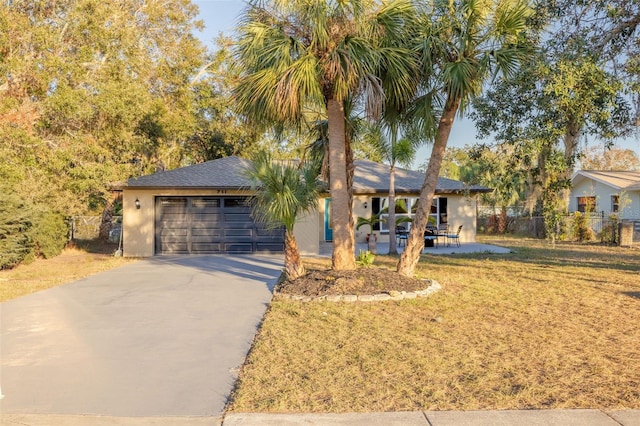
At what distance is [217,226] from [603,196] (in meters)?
24.2

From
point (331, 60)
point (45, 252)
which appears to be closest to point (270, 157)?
point (331, 60)

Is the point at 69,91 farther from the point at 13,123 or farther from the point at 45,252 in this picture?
the point at 45,252

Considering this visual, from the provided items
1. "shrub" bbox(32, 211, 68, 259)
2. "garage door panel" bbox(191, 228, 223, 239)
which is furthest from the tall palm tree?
"shrub" bbox(32, 211, 68, 259)

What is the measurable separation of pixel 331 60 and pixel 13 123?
957 cm

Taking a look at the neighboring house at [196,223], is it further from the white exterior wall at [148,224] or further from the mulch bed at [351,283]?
the mulch bed at [351,283]

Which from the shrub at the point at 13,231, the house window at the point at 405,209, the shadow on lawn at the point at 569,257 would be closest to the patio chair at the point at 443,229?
the house window at the point at 405,209

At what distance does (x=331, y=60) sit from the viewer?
8711 mm

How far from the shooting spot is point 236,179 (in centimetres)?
1719

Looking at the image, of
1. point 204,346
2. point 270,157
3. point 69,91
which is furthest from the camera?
point 69,91

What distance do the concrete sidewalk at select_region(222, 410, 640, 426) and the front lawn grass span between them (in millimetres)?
126

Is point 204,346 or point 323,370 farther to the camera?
point 204,346

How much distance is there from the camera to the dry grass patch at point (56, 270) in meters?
10.1

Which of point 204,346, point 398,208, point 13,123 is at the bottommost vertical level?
point 204,346

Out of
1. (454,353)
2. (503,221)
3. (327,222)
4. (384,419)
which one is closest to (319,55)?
(454,353)
